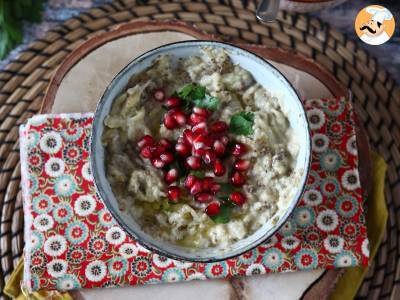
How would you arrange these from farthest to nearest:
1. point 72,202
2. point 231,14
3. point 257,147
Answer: point 231,14, point 72,202, point 257,147

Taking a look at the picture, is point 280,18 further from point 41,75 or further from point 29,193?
point 29,193

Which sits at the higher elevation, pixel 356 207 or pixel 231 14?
pixel 231 14

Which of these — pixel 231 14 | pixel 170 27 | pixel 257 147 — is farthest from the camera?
pixel 231 14

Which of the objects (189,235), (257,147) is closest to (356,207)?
(257,147)

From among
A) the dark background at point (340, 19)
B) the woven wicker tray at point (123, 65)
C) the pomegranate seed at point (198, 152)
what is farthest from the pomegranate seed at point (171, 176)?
the dark background at point (340, 19)

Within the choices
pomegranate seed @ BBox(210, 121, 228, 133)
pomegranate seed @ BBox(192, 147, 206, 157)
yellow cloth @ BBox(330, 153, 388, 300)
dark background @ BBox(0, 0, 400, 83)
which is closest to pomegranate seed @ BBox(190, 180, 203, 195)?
pomegranate seed @ BBox(192, 147, 206, 157)

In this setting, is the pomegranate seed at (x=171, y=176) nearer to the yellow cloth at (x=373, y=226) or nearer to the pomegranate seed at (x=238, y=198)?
the pomegranate seed at (x=238, y=198)
